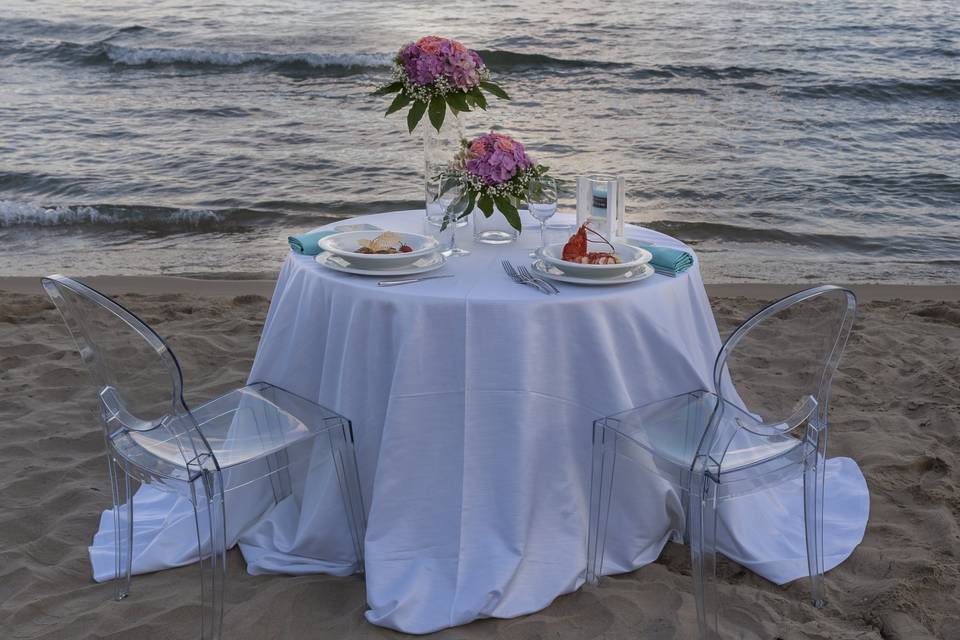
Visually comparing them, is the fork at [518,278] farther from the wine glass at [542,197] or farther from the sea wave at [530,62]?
the sea wave at [530,62]

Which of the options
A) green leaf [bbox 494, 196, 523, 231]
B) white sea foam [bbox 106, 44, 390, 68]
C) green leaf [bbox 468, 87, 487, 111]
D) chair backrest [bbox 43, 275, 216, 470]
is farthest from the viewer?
white sea foam [bbox 106, 44, 390, 68]

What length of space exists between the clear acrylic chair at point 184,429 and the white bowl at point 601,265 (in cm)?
73

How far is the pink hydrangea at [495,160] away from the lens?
253 cm

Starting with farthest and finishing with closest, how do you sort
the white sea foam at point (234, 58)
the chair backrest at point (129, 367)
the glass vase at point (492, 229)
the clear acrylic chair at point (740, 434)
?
the white sea foam at point (234, 58) → the glass vase at point (492, 229) → the clear acrylic chair at point (740, 434) → the chair backrest at point (129, 367)

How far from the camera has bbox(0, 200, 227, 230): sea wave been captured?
24.7 feet

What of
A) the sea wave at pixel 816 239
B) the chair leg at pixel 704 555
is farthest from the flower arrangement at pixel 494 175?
the sea wave at pixel 816 239

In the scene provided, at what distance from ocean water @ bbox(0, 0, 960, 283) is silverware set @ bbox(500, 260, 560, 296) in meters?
4.06

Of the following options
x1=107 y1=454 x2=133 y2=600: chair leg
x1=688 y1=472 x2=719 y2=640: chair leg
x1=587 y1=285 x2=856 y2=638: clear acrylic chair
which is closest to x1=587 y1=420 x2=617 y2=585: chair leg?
x1=587 y1=285 x2=856 y2=638: clear acrylic chair

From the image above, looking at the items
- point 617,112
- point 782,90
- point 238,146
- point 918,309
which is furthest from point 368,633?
point 782,90

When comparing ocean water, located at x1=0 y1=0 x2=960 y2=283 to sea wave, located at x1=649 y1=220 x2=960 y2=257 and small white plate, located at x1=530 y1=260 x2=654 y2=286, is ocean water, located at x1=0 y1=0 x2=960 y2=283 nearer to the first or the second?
sea wave, located at x1=649 y1=220 x2=960 y2=257

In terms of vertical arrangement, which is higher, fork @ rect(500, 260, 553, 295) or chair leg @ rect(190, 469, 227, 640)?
fork @ rect(500, 260, 553, 295)

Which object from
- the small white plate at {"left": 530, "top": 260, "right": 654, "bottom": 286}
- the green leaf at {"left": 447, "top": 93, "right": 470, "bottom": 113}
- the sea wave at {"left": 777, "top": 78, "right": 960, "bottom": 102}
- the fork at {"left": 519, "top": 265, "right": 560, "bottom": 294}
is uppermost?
the green leaf at {"left": 447, "top": 93, "right": 470, "bottom": 113}

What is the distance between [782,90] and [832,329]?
11.1m

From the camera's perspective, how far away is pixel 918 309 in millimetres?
5062
